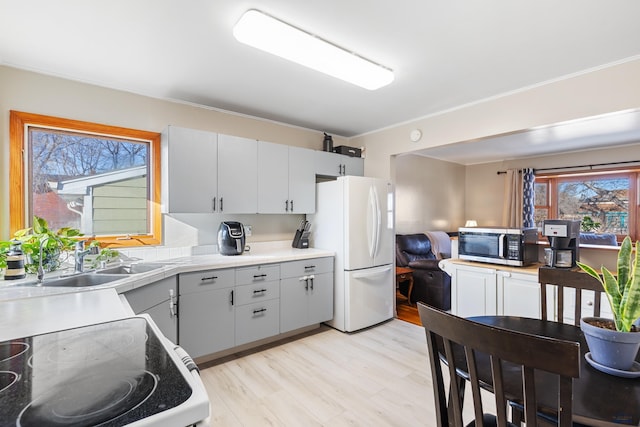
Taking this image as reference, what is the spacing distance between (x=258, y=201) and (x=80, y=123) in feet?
5.10

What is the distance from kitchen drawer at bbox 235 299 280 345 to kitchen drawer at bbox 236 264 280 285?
21 cm

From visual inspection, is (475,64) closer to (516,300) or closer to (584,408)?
(516,300)

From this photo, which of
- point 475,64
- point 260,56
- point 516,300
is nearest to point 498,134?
point 475,64

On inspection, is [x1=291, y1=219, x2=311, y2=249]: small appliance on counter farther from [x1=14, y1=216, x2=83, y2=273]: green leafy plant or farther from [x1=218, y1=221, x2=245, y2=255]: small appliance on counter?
[x1=14, y1=216, x2=83, y2=273]: green leafy plant

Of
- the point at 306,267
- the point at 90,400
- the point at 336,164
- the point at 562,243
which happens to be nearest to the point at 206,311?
the point at 306,267

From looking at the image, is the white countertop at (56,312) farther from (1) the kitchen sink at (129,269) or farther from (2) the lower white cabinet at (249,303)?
(2) the lower white cabinet at (249,303)

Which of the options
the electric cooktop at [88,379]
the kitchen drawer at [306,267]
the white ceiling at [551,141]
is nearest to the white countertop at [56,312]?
the electric cooktop at [88,379]

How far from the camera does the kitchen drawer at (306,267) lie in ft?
9.98

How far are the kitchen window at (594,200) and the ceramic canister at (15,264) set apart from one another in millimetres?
7562

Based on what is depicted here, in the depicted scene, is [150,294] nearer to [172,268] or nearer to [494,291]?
[172,268]

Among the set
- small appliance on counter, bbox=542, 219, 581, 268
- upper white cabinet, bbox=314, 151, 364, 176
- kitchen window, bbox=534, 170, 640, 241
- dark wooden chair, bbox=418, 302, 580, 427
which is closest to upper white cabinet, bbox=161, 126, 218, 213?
upper white cabinet, bbox=314, 151, 364, 176

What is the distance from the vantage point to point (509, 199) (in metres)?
6.32

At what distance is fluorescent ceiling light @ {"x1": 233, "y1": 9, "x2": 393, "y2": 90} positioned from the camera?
1.73 meters

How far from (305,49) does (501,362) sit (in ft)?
6.21
